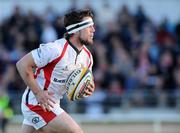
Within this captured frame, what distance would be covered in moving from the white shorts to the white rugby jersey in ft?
0.23

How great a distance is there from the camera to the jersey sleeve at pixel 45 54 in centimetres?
843

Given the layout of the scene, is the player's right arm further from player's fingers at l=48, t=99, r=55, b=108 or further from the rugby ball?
the rugby ball

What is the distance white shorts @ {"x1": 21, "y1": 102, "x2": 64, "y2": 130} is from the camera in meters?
8.68

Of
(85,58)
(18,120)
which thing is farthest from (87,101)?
(85,58)

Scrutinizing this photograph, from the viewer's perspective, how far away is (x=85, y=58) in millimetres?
8789

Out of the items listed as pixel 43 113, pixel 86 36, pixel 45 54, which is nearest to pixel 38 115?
pixel 43 113

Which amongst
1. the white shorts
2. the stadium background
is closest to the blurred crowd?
the stadium background

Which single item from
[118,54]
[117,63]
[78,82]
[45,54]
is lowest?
[117,63]

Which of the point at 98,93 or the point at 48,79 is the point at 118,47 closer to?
the point at 98,93

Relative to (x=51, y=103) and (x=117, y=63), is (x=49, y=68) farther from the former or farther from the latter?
(x=117, y=63)

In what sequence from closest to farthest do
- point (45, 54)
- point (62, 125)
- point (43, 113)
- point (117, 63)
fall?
point (45, 54)
point (62, 125)
point (43, 113)
point (117, 63)

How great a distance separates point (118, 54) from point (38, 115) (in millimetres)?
8186

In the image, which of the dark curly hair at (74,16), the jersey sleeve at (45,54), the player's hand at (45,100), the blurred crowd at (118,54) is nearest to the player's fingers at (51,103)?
the player's hand at (45,100)

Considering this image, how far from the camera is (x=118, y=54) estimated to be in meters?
16.8
